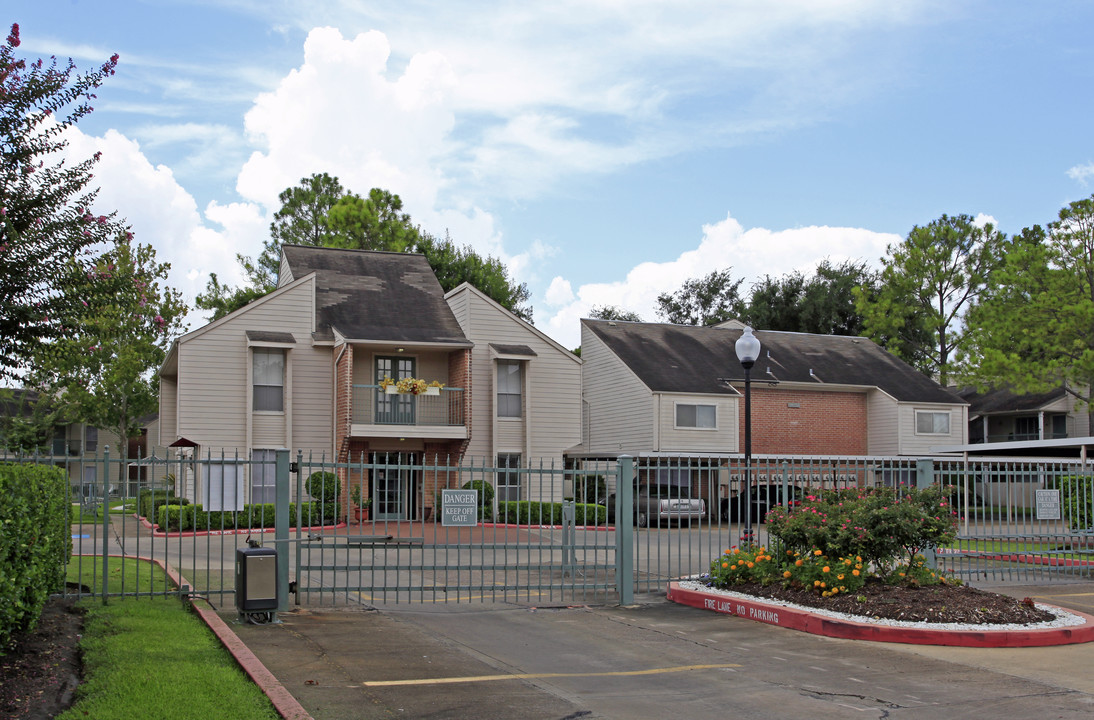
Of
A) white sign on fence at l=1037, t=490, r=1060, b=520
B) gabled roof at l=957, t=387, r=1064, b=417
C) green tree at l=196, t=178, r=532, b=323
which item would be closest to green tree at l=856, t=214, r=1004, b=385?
gabled roof at l=957, t=387, r=1064, b=417

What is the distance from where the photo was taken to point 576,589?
15234 mm

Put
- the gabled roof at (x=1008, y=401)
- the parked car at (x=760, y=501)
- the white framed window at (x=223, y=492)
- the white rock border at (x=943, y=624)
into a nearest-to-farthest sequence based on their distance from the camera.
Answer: the white rock border at (x=943, y=624)
the white framed window at (x=223, y=492)
the parked car at (x=760, y=501)
the gabled roof at (x=1008, y=401)

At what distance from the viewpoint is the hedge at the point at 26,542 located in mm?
7180

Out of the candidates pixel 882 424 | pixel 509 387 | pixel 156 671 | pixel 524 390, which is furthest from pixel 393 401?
pixel 156 671

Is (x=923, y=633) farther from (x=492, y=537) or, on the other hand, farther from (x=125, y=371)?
(x=125, y=371)

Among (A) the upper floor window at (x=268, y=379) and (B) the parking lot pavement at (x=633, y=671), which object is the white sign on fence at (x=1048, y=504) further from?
(A) the upper floor window at (x=268, y=379)

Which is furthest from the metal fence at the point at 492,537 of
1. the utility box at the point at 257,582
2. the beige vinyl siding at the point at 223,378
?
the beige vinyl siding at the point at 223,378

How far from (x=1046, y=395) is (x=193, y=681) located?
51777mm

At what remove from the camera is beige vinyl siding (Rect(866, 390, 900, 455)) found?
39.8 m

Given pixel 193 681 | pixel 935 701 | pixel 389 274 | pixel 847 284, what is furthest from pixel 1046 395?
pixel 193 681

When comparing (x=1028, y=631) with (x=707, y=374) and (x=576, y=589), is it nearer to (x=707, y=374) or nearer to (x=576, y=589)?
(x=576, y=589)

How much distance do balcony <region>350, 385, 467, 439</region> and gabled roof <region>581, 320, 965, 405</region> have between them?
803cm

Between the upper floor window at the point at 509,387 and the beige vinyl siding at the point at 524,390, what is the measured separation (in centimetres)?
23

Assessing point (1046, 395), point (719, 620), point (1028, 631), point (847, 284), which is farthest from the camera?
point (847, 284)
